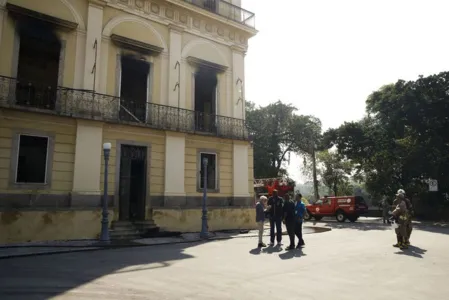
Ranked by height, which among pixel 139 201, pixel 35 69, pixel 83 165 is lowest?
pixel 139 201

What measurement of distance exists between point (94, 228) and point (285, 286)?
31.6 feet

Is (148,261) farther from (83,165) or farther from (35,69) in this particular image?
(35,69)

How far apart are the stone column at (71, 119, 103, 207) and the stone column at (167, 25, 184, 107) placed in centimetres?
379

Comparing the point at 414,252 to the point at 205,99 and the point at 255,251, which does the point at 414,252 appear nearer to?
the point at 255,251

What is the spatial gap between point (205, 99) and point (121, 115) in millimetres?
5039

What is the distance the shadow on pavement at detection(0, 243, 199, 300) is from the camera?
5956 millimetres

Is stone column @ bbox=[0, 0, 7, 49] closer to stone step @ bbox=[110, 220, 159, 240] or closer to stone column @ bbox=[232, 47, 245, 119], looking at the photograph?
stone step @ bbox=[110, 220, 159, 240]

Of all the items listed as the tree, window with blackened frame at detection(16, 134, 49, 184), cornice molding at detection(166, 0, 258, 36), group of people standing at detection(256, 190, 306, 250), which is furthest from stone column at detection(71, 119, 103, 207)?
the tree

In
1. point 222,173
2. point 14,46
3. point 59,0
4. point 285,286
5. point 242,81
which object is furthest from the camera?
point 242,81

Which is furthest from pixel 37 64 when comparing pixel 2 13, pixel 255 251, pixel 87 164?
pixel 255 251

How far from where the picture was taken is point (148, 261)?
900cm

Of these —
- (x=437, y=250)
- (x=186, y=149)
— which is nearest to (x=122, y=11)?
(x=186, y=149)

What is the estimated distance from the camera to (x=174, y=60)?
1745 centimetres

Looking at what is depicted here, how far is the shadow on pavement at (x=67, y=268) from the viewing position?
596 cm
